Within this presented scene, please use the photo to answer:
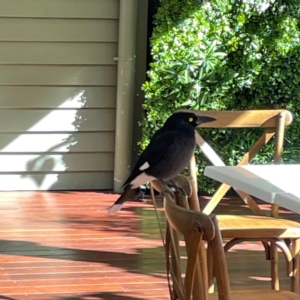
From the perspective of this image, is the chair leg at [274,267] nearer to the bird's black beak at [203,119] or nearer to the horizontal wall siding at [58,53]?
the bird's black beak at [203,119]

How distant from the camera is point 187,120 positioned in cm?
330

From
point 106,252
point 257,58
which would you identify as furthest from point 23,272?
point 257,58

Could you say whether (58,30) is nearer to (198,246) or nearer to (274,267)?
(274,267)

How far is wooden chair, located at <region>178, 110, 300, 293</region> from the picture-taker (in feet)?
9.77

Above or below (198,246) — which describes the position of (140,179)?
below

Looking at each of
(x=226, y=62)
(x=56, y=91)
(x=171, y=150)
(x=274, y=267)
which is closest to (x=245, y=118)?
(x=171, y=150)

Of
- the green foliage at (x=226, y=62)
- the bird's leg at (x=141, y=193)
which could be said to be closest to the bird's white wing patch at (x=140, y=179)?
the green foliage at (x=226, y=62)

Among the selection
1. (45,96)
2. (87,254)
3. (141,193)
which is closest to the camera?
(87,254)

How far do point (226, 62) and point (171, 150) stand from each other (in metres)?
3.02

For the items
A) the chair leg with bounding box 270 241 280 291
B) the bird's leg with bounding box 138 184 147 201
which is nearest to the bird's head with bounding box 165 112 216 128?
the chair leg with bounding box 270 241 280 291

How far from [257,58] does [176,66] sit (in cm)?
69

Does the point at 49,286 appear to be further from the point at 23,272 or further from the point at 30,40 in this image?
the point at 30,40

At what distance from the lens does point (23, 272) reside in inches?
160

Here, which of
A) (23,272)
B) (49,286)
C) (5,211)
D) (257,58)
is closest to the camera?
(49,286)
